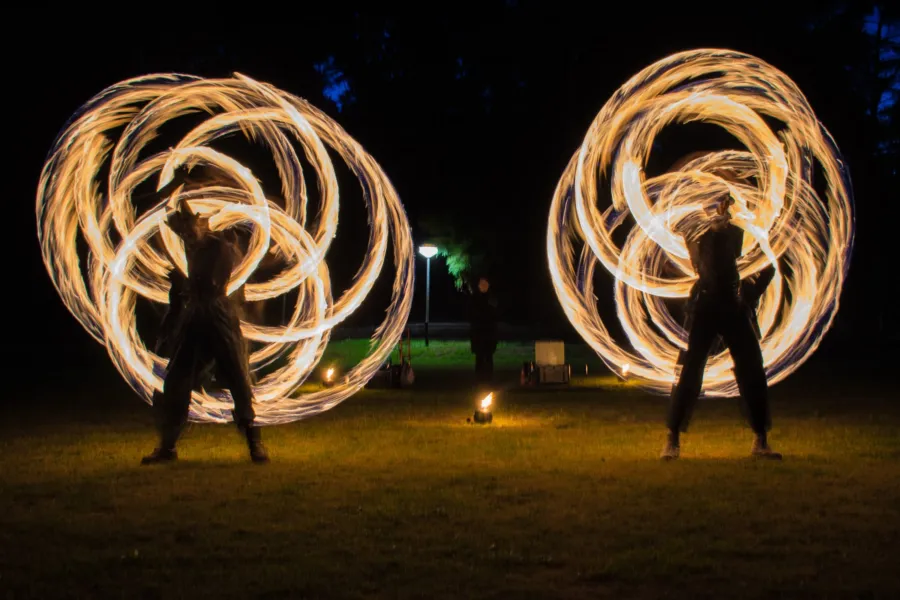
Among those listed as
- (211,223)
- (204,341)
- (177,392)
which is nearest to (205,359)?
(204,341)

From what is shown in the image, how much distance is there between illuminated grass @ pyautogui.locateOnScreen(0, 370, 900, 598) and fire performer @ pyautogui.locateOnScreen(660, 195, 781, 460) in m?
0.40

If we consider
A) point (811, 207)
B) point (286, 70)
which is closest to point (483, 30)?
point (286, 70)

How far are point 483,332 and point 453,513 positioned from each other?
8967mm

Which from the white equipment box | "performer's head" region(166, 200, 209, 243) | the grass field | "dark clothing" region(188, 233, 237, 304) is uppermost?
"performer's head" region(166, 200, 209, 243)

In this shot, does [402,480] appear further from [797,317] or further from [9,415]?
[9,415]

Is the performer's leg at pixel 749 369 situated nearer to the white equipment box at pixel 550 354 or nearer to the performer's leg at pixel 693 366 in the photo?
the performer's leg at pixel 693 366

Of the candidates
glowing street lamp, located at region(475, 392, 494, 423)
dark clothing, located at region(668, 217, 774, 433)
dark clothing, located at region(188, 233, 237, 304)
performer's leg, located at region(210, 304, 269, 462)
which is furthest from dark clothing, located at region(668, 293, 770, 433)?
dark clothing, located at region(188, 233, 237, 304)

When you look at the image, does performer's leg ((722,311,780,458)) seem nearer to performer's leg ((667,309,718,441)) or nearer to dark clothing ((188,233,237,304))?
performer's leg ((667,309,718,441))

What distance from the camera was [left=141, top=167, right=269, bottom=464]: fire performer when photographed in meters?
9.60

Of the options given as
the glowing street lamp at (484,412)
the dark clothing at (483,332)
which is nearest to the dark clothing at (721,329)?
the glowing street lamp at (484,412)

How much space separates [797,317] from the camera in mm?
12078

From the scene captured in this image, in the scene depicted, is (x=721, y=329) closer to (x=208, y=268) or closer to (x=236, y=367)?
(x=236, y=367)

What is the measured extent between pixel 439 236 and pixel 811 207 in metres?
15.7

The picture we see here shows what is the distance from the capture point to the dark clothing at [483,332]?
634 inches
